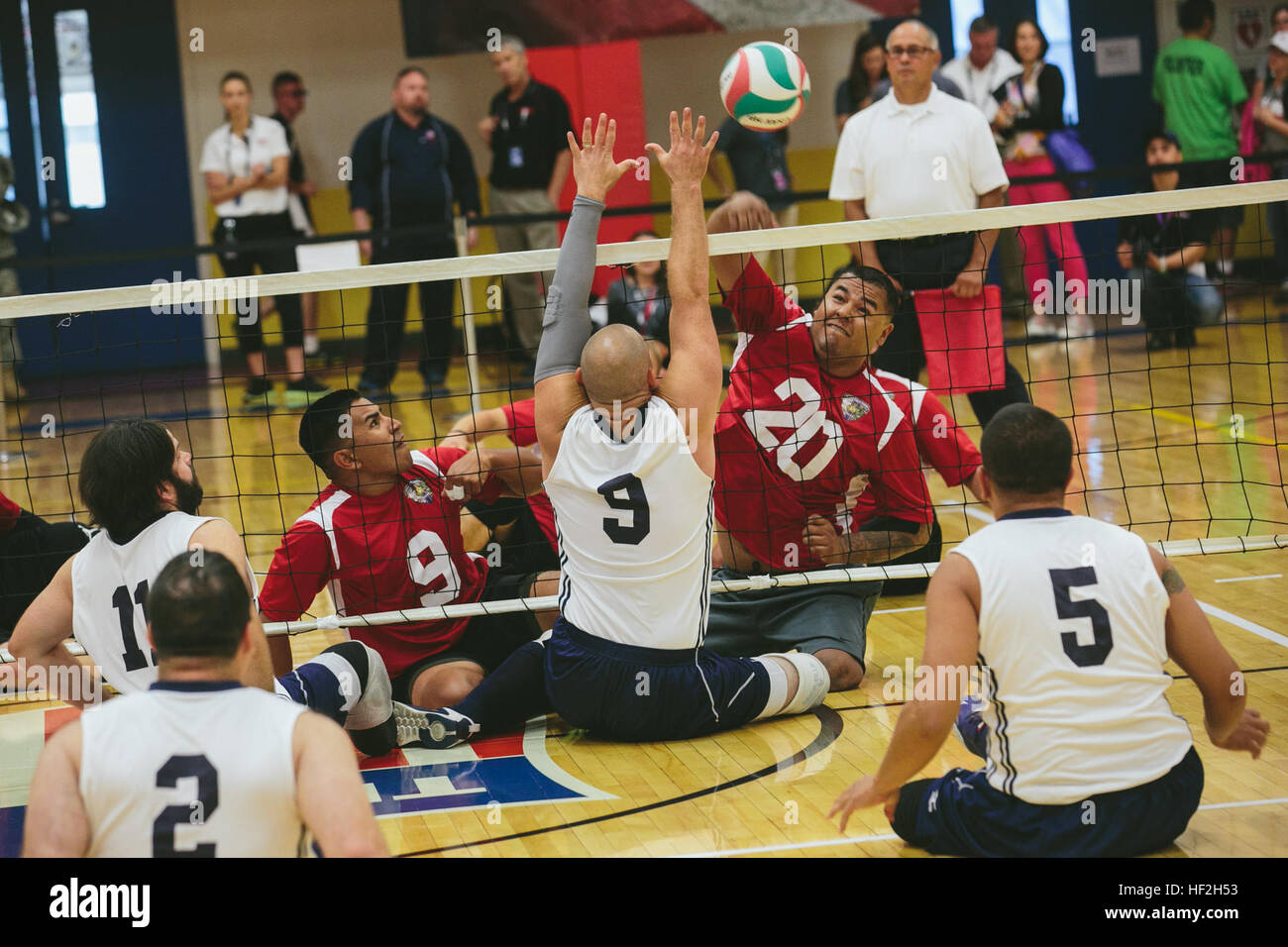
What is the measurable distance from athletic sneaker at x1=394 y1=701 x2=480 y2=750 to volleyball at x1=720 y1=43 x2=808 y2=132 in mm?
2578

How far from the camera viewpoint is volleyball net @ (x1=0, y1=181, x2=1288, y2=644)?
5.08 metres

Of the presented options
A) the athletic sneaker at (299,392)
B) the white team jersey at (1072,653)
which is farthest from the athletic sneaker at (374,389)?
the white team jersey at (1072,653)

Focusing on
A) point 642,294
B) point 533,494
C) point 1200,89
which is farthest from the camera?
point 1200,89

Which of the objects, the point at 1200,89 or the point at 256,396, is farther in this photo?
the point at 1200,89

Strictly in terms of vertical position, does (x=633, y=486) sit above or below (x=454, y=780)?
above

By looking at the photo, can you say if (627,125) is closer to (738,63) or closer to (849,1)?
(849,1)

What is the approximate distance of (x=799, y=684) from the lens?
4.74 m

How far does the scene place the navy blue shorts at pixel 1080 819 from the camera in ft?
10.8

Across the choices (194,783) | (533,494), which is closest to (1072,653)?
(194,783)

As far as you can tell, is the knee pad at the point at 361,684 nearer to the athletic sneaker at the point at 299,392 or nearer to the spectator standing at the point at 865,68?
the athletic sneaker at the point at 299,392

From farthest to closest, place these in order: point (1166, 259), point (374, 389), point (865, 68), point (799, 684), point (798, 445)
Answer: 1. point (865, 68)
2. point (1166, 259)
3. point (374, 389)
4. point (798, 445)
5. point (799, 684)

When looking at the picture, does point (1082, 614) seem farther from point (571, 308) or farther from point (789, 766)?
point (571, 308)

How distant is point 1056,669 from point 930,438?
7.63 feet

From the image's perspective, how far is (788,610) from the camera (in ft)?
17.5
